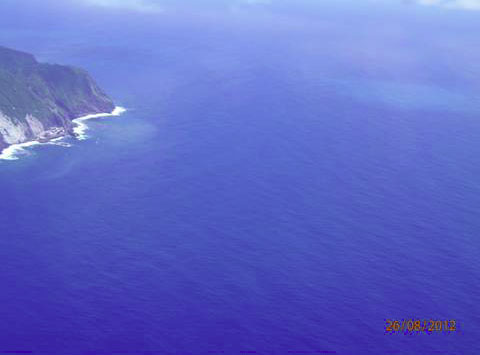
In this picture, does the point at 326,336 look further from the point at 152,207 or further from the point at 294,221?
the point at 152,207

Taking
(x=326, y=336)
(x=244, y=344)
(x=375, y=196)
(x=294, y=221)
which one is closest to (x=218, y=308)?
(x=244, y=344)

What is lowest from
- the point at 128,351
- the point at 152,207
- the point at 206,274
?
the point at 128,351

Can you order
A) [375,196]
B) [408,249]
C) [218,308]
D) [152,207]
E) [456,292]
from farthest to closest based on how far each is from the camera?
[375,196] < [152,207] < [408,249] < [456,292] < [218,308]
